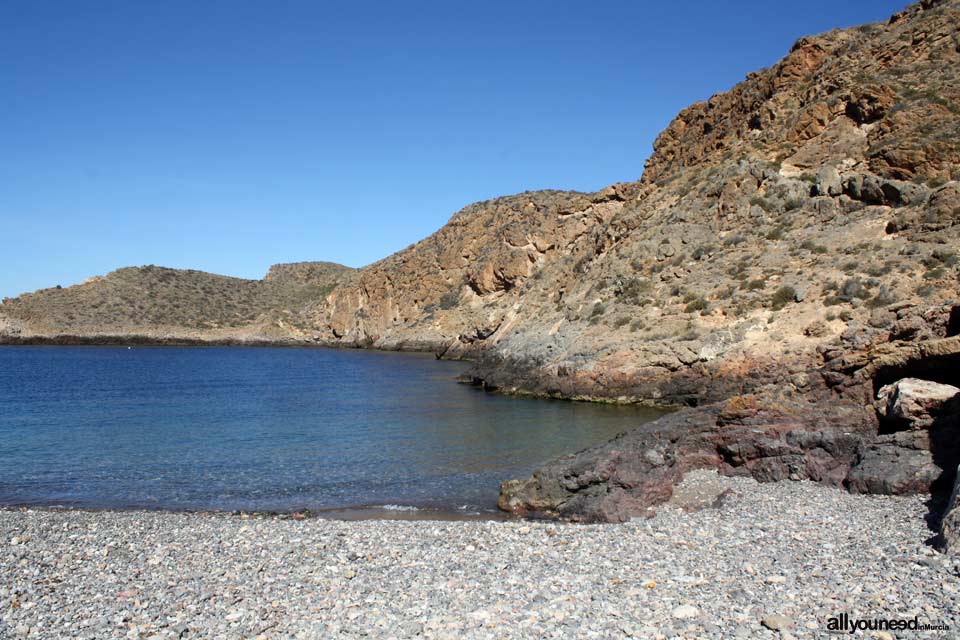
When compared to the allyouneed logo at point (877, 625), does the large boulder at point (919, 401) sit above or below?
above

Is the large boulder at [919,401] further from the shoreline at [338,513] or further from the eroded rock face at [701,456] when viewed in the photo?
the shoreline at [338,513]

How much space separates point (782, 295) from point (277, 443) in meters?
19.7

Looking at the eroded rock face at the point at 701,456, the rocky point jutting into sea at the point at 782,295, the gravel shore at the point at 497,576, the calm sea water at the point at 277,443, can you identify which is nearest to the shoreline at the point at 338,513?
the calm sea water at the point at 277,443

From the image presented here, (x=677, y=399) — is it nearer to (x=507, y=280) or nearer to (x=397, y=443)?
(x=397, y=443)

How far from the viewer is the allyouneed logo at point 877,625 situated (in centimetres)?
577

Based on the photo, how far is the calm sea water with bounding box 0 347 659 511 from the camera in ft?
47.8

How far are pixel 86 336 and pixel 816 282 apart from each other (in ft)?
349

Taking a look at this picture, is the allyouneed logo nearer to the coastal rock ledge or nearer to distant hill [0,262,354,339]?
the coastal rock ledge

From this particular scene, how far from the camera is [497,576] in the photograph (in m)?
7.98

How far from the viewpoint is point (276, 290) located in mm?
139625

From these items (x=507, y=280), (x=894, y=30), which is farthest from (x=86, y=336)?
(x=894, y=30)

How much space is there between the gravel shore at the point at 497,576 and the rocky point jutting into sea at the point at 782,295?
155 centimetres

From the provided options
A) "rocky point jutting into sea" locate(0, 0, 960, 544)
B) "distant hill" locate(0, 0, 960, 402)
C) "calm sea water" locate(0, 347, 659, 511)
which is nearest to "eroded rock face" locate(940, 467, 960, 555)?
"rocky point jutting into sea" locate(0, 0, 960, 544)

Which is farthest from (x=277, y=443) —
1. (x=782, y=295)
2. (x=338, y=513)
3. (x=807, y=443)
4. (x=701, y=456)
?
(x=782, y=295)
